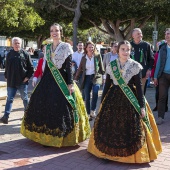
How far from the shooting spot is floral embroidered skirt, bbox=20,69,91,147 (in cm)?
486

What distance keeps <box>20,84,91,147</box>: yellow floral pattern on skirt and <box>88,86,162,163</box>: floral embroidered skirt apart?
0.49 meters

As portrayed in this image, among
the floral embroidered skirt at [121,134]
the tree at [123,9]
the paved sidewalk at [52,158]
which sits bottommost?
the paved sidewalk at [52,158]

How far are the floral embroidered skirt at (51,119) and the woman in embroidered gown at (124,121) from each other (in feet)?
1.62

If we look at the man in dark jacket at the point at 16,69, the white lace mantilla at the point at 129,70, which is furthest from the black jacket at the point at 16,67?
the white lace mantilla at the point at 129,70

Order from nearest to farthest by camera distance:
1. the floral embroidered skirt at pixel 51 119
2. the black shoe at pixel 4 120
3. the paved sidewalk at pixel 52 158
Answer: the paved sidewalk at pixel 52 158 < the floral embroidered skirt at pixel 51 119 < the black shoe at pixel 4 120

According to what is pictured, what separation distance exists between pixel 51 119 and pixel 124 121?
116cm

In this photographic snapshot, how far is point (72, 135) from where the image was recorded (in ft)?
16.2

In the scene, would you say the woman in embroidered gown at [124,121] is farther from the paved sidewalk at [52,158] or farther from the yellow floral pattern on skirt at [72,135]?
the yellow floral pattern on skirt at [72,135]

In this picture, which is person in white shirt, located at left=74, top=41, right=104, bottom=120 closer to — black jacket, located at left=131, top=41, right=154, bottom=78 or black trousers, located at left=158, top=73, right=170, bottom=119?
black jacket, located at left=131, top=41, right=154, bottom=78

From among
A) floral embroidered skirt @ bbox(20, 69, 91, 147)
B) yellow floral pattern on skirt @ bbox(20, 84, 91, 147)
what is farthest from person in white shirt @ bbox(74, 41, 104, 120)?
floral embroidered skirt @ bbox(20, 69, 91, 147)

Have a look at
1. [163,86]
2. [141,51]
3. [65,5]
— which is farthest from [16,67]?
[65,5]

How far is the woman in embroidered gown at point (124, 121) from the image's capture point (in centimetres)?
438

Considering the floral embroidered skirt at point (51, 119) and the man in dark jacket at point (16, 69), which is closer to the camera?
the floral embroidered skirt at point (51, 119)

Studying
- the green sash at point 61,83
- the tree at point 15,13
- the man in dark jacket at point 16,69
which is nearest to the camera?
the green sash at point 61,83
